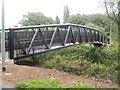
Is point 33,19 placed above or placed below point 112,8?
above

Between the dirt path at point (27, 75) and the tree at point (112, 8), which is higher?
the tree at point (112, 8)

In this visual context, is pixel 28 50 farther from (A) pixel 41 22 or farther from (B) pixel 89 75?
(A) pixel 41 22

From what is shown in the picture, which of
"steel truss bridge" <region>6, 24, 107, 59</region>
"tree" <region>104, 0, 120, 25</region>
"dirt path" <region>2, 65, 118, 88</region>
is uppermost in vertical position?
"tree" <region>104, 0, 120, 25</region>

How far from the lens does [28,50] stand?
10.2m

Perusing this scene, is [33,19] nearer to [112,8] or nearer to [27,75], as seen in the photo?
[112,8]

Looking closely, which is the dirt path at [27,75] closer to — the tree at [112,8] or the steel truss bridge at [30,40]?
the steel truss bridge at [30,40]

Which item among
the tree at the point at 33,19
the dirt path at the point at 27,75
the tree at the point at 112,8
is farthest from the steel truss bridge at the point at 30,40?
the tree at the point at 33,19

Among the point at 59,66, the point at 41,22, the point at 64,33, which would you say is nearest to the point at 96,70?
the point at 59,66

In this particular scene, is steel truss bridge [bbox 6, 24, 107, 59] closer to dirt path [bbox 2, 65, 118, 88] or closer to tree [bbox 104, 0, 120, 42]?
dirt path [bbox 2, 65, 118, 88]

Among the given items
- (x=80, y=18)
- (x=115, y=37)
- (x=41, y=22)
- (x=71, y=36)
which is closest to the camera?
(x=115, y=37)

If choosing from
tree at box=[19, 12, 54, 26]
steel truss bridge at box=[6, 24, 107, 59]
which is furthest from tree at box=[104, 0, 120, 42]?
tree at box=[19, 12, 54, 26]

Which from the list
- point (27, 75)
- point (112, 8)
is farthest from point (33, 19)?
point (27, 75)

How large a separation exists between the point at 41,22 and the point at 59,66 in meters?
34.9

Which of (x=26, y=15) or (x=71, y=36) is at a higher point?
(x=26, y=15)
